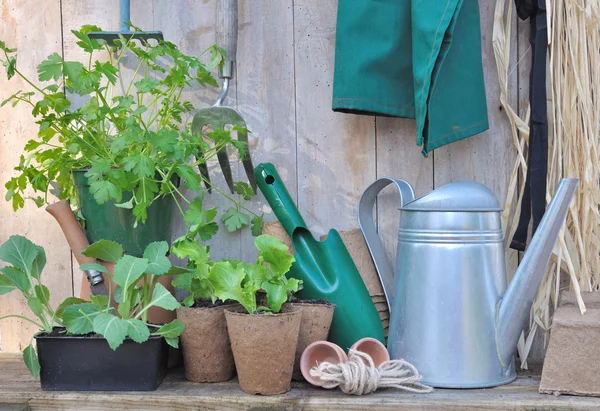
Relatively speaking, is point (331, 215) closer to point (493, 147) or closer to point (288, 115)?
point (288, 115)

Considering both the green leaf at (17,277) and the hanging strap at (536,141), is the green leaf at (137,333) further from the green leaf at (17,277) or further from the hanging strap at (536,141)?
the hanging strap at (536,141)

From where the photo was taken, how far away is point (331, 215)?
1.52m

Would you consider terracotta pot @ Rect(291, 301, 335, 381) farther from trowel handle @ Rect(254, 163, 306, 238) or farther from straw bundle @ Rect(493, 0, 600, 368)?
straw bundle @ Rect(493, 0, 600, 368)

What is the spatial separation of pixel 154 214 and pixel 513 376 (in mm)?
730

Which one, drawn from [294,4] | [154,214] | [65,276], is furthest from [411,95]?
[65,276]

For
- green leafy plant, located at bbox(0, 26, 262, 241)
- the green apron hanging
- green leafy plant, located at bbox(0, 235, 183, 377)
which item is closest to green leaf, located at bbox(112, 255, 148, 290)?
green leafy plant, located at bbox(0, 235, 183, 377)

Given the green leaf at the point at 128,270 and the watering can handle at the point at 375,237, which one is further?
the watering can handle at the point at 375,237

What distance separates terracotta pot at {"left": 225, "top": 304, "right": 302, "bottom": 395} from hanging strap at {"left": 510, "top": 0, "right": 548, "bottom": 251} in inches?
20.0

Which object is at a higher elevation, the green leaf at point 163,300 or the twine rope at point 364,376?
the green leaf at point 163,300

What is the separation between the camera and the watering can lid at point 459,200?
1204 millimetres

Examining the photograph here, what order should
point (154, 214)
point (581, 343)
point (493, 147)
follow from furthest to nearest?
point (493, 147) < point (154, 214) < point (581, 343)

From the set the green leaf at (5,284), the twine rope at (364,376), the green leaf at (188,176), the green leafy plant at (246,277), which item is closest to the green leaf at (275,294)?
the green leafy plant at (246,277)

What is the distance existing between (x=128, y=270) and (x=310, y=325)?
0.33m

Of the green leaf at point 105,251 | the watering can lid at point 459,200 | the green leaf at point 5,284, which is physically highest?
the watering can lid at point 459,200
